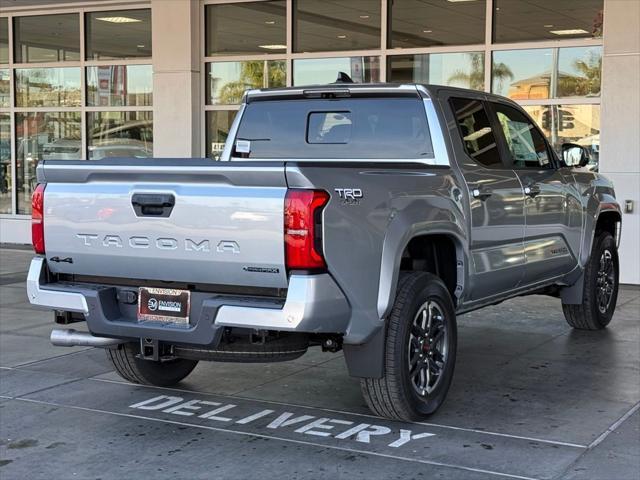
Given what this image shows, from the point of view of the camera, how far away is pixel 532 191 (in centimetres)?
675

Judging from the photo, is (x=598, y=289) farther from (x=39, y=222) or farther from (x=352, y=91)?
(x=39, y=222)

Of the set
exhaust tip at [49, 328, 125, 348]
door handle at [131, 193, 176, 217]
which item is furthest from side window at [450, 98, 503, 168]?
exhaust tip at [49, 328, 125, 348]

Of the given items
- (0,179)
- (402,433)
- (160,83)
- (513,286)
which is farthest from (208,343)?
(0,179)

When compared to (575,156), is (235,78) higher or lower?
higher

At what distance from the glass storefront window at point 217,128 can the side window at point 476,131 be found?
26.3 ft

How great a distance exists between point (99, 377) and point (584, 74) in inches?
310

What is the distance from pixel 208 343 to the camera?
15.8ft

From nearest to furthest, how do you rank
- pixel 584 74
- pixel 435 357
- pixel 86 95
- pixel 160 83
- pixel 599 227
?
pixel 435 357 → pixel 599 227 → pixel 584 74 → pixel 160 83 → pixel 86 95

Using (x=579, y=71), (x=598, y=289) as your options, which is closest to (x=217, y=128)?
(x=579, y=71)

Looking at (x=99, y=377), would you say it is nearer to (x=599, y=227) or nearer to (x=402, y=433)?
(x=402, y=433)

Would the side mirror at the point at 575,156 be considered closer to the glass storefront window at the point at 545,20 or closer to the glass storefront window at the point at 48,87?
the glass storefront window at the point at 545,20

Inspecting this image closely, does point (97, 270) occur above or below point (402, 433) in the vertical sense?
above

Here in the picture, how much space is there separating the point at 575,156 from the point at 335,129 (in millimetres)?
2322

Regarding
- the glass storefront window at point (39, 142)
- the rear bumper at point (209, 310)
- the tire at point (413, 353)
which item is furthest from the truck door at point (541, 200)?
the glass storefront window at point (39, 142)
